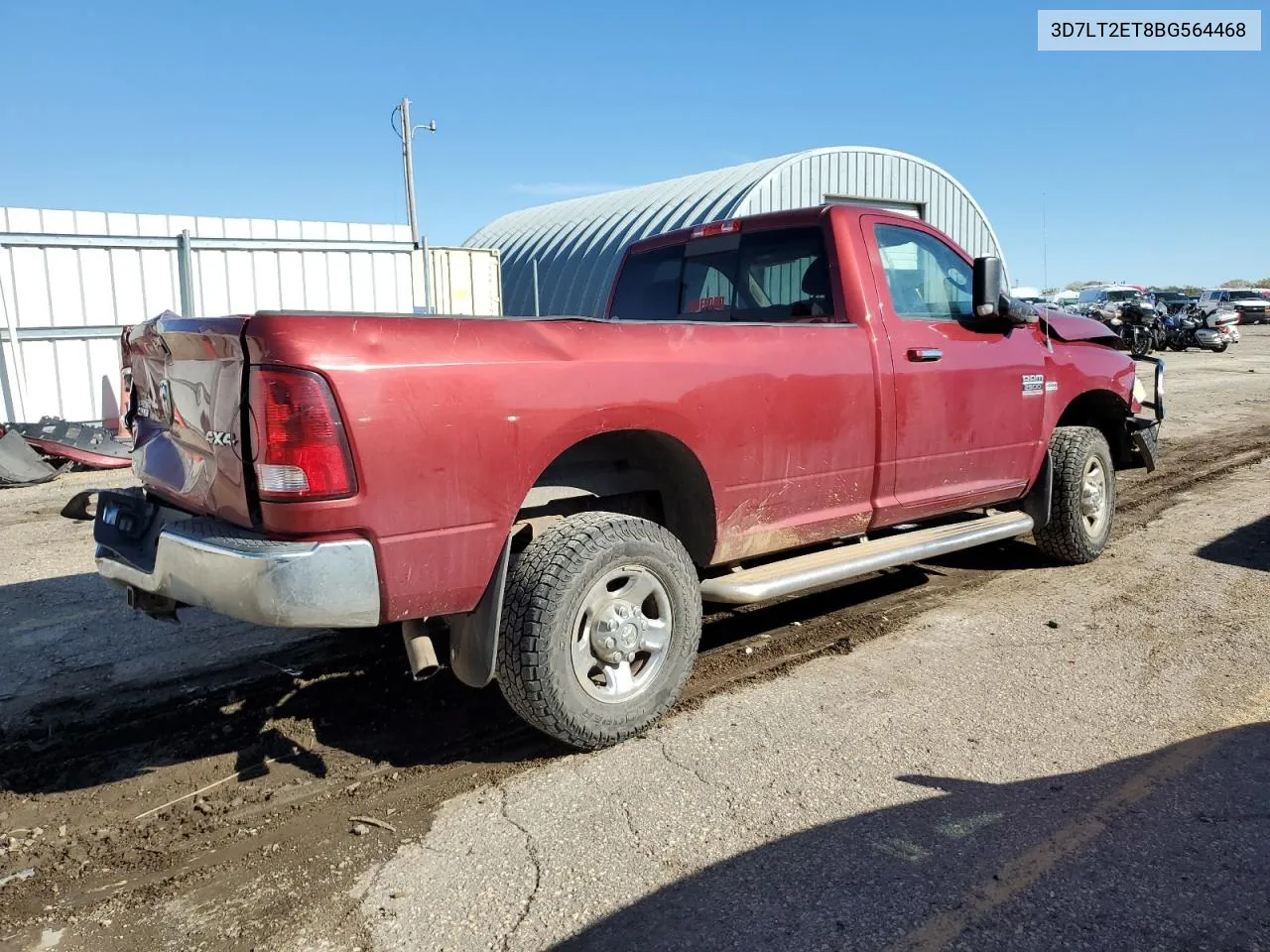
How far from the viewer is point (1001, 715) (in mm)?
3787

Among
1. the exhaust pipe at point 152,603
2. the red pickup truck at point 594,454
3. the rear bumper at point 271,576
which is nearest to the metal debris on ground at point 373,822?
the red pickup truck at point 594,454

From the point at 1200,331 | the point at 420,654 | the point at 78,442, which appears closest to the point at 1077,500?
the point at 420,654

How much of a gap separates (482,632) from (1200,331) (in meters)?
30.7

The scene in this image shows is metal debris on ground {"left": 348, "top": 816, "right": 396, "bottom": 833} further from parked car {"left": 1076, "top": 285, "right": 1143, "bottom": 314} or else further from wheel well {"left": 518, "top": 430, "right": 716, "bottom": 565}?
parked car {"left": 1076, "top": 285, "right": 1143, "bottom": 314}

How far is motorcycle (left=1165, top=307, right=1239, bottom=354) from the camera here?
2812cm

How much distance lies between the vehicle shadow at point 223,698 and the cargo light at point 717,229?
2068 millimetres

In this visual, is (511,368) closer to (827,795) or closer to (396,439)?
(396,439)

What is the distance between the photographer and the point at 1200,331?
28.3m

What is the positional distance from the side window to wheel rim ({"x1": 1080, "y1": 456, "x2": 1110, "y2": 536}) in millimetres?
1521

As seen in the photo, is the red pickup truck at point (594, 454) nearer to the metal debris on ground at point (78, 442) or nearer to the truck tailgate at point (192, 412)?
the truck tailgate at point (192, 412)

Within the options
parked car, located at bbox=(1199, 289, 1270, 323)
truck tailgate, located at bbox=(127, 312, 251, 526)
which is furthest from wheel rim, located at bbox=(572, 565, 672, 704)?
parked car, located at bbox=(1199, 289, 1270, 323)

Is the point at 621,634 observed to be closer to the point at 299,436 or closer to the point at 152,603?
the point at 299,436

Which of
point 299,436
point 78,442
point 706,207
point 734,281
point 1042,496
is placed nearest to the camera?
point 299,436

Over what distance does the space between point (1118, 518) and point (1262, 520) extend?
0.98m
